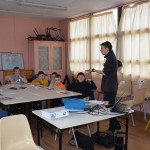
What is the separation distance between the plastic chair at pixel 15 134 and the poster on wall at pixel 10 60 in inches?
195

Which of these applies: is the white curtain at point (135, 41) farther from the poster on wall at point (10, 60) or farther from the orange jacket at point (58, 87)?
the poster on wall at point (10, 60)

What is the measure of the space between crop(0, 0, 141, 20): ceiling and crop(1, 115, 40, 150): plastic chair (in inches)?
143

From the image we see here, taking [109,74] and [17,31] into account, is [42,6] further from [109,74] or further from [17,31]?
[109,74]

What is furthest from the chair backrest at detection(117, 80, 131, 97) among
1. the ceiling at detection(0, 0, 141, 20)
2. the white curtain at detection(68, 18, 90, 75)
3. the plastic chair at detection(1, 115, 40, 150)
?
the plastic chair at detection(1, 115, 40, 150)

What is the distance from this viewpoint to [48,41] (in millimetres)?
7020

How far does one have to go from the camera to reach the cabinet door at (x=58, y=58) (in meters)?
7.23

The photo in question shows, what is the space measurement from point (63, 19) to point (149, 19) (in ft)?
11.3

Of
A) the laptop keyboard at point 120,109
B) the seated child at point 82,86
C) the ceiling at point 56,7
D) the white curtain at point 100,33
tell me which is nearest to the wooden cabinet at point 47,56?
the ceiling at point 56,7

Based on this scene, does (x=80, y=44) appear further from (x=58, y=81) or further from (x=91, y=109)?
(x=91, y=109)

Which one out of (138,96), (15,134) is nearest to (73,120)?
(15,134)

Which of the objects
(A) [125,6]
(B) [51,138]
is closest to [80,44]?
(A) [125,6]

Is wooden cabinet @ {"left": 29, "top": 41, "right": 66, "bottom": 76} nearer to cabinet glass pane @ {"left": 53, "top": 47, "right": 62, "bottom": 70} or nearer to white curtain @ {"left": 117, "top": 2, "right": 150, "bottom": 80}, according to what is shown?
cabinet glass pane @ {"left": 53, "top": 47, "right": 62, "bottom": 70}

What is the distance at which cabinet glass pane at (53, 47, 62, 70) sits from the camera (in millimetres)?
7273

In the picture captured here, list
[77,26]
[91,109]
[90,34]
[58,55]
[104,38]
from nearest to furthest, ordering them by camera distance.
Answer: [91,109] → [104,38] → [90,34] → [77,26] → [58,55]
